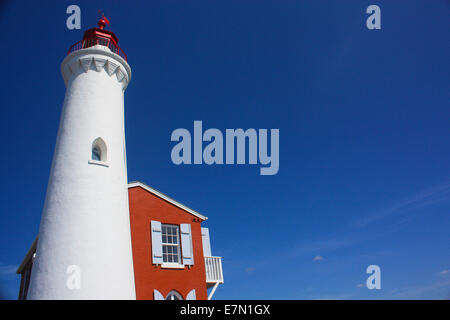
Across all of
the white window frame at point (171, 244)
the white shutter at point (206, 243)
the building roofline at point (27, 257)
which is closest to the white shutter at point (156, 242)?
the white window frame at point (171, 244)

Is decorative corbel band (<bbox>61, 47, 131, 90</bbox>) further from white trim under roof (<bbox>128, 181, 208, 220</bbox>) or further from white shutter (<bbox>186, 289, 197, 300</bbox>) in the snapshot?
white shutter (<bbox>186, 289, 197, 300</bbox>)

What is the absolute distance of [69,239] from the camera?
9789 mm

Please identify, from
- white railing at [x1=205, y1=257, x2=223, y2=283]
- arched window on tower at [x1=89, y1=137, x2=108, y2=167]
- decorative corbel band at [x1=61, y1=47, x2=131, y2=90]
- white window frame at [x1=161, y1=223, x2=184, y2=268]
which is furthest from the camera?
white railing at [x1=205, y1=257, x2=223, y2=283]

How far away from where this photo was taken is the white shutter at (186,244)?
1475 centimetres

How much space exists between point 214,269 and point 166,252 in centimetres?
292

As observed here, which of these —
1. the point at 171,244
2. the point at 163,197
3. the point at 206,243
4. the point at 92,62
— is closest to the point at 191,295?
the point at 171,244

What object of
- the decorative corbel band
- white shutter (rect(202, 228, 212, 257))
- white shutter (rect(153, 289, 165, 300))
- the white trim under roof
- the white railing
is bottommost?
white shutter (rect(153, 289, 165, 300))

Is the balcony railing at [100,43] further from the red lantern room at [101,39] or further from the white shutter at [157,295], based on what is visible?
the white shutter at [157,295]

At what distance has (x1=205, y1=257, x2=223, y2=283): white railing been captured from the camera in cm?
1557

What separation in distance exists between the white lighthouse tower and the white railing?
540cm

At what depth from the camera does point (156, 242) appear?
1397 cm

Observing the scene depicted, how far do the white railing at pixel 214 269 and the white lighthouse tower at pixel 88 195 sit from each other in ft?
17.7

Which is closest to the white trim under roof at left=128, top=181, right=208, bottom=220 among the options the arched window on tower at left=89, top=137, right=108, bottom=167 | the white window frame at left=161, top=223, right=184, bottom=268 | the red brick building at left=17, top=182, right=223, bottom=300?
the red brick building at left=17, top=182, right=223, bottom=300
